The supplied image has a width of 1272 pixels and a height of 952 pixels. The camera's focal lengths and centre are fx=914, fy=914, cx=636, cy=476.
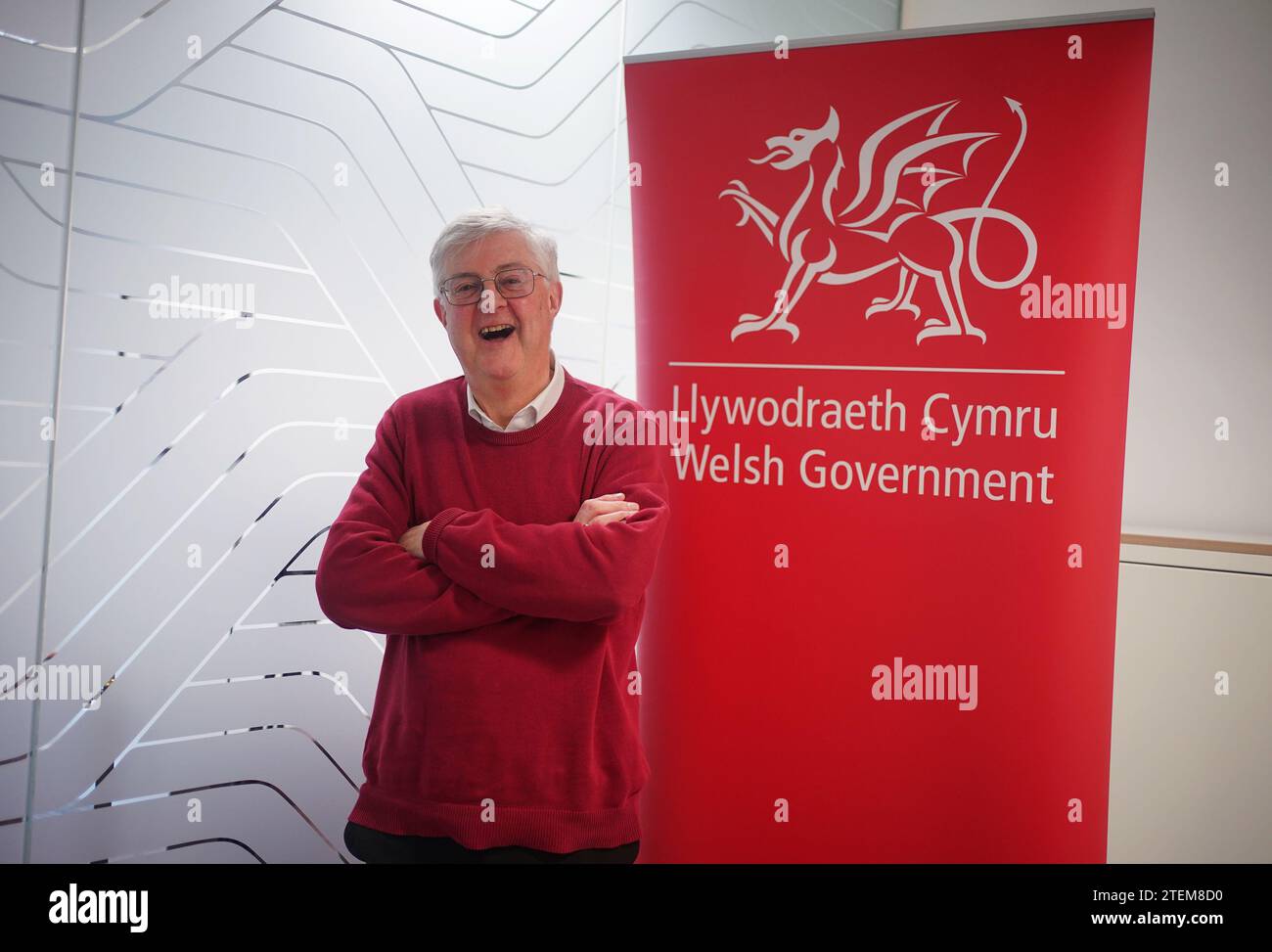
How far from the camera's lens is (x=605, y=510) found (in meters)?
1.76

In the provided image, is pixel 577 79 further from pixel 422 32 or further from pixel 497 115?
pixel 422 32

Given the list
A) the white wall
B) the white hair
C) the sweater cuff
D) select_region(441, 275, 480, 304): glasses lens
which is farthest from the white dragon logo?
the white wall

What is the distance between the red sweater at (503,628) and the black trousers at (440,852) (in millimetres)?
19

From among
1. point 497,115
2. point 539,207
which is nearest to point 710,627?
point 539,207

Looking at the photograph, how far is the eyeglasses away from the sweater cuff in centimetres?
42

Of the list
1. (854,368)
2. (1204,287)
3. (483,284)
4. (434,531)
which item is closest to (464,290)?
(483,284)

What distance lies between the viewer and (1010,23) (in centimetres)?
192

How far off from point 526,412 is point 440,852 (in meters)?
0.86

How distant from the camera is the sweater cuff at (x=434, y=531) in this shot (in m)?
1.72

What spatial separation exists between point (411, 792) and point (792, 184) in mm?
1528

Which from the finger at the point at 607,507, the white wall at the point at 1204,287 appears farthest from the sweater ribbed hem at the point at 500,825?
the white wall at the point at 1204,287

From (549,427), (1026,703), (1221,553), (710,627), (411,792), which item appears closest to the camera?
(411,792)

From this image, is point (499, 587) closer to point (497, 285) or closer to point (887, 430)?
point (497, 285)

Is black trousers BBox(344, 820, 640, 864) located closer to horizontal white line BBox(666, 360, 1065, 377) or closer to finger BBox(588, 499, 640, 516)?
finger BBox(588, 499, 640, 516)
